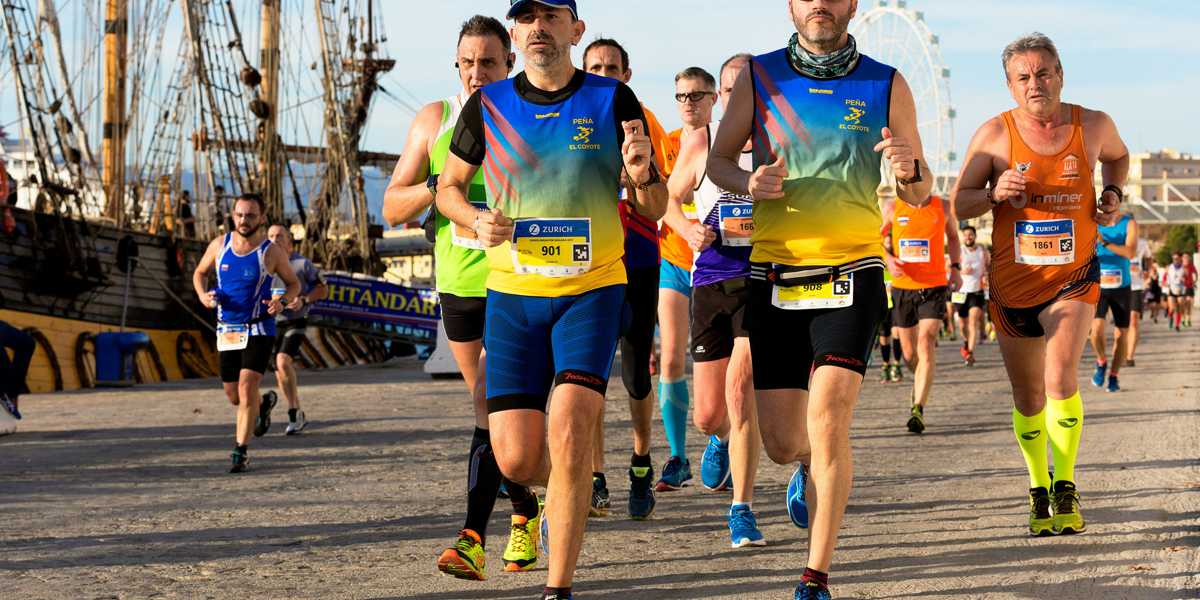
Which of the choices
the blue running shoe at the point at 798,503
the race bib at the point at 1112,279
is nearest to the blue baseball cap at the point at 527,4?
the blue running shoe at the point at 798,503

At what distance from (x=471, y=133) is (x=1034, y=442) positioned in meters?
3.35

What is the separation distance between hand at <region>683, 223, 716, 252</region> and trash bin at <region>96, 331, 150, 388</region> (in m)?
18.4

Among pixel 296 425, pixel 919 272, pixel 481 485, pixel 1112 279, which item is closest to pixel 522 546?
pixel 481 485

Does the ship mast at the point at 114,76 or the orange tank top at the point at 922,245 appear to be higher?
the ship mast at the point at 114,76

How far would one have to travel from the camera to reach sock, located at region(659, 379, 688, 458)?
8.50 meters

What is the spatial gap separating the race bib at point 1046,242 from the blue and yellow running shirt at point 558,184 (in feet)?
8.63

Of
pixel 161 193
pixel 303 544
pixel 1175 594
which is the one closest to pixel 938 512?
pixel 1175 594

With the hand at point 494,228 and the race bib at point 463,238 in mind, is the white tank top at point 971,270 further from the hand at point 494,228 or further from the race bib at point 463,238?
the hand at point 494,228

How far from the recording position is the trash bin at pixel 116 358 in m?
24.0

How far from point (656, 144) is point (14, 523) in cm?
385

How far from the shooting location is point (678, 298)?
8523mm

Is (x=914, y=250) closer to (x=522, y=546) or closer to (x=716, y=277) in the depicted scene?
(x=716, y=277)

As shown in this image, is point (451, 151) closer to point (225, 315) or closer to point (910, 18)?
point (225, 315)

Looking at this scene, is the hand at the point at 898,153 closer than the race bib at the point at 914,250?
Yes
